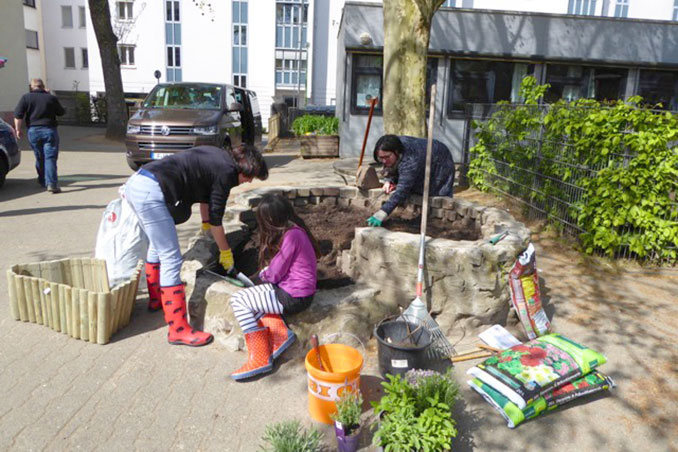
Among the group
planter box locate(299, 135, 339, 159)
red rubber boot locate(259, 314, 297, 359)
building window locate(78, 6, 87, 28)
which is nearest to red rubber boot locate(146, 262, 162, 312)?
red rubber boot locate(259, 314, 297, 359)

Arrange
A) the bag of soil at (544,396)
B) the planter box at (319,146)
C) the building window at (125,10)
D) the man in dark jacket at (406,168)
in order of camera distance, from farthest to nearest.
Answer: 1. the building window at (125,10)
2. the planter box at (319,146)
3. the man in dark jacket at (406,168)
4. the bag of soil at (544,396)

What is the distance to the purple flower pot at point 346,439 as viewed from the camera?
106 inches

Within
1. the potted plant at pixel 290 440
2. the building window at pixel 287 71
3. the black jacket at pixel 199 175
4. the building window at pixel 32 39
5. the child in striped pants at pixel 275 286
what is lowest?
the potted plant at pixel 290 440

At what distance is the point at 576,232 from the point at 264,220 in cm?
457

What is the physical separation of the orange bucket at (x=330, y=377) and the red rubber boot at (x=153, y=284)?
1799 millimetres

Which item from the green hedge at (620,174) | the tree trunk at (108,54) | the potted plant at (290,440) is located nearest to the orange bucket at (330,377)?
the potted plant at (290,440)

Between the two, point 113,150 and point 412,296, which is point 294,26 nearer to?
point 113,150

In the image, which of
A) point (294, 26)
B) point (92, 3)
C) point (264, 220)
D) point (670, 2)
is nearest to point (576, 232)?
point (264, 220)

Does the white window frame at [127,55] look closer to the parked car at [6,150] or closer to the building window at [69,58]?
the building window at [69,58]

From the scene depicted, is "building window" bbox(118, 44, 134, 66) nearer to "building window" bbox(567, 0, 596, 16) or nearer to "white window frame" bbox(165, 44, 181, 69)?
"white window frame" bbox(165, 44, 181, 69)

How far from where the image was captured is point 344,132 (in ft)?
47.5

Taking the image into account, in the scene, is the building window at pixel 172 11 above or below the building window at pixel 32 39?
above

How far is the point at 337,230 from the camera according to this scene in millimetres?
5328

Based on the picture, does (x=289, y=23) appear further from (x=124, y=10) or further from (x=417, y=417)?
(x=417, y=417)
